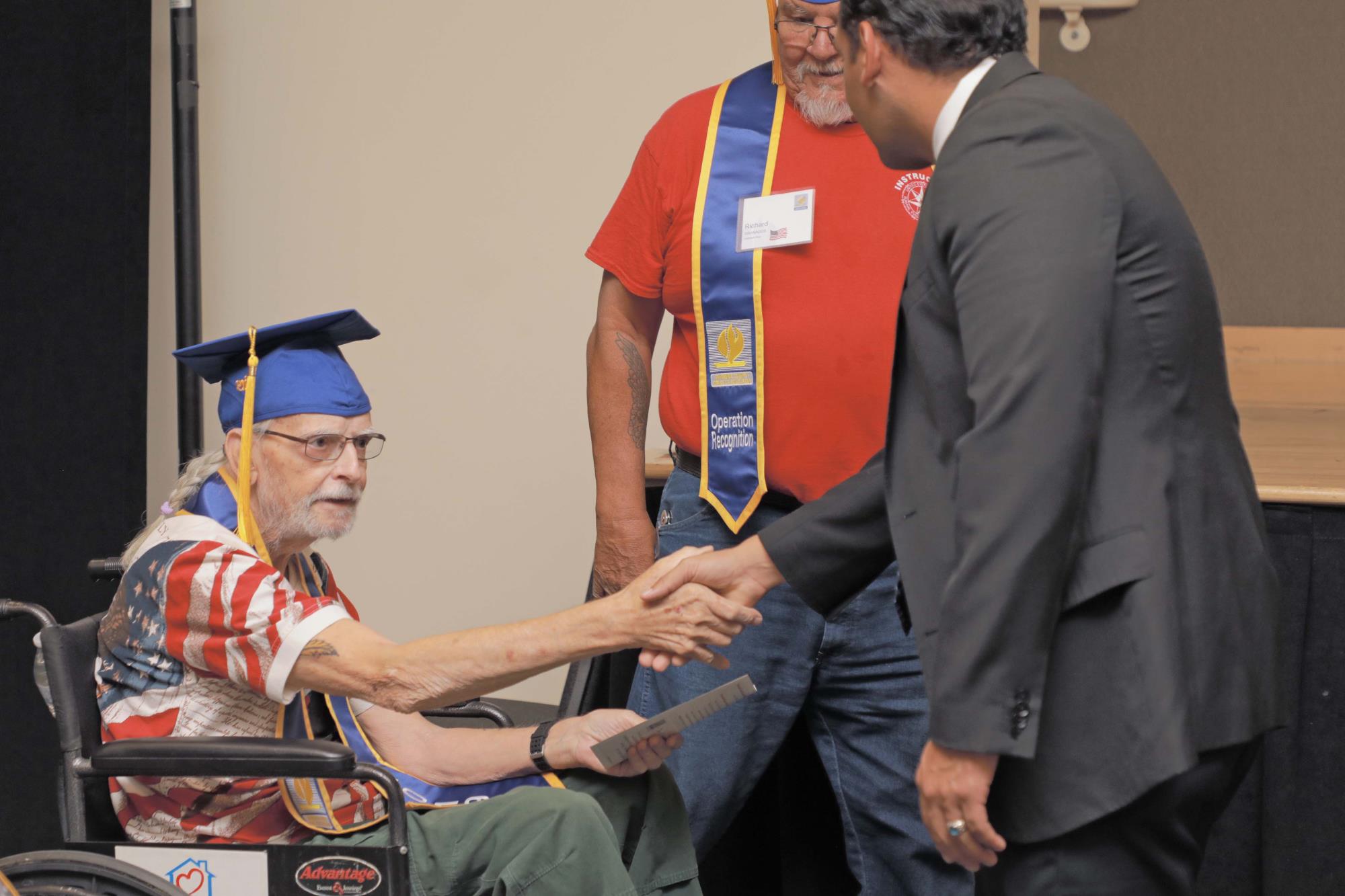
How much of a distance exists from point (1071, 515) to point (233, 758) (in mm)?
954

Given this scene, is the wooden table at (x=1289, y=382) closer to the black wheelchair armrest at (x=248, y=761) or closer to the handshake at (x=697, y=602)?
the handshake at (x=697, y=602)

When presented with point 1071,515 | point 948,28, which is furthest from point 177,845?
point 948,28

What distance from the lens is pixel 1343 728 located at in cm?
218

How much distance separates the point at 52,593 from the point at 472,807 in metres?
1.67

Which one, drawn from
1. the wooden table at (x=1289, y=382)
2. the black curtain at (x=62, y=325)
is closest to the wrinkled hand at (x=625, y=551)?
the black curtain at (x=62, y=325)

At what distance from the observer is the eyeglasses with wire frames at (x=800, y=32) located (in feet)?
6.47

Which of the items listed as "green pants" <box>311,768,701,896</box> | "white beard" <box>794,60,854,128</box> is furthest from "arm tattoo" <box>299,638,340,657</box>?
"white beard" <box>794,60,854,128</box>

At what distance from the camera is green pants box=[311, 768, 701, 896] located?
1595 mm

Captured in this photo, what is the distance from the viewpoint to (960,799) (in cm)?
120

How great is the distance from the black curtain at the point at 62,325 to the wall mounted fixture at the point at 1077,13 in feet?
8.49

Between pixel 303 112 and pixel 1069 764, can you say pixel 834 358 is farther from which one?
pixel 303 112

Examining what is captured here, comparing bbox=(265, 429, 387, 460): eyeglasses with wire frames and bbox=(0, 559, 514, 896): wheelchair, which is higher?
bbox=(265, 429, 387, 460): eyeglasses with wire frames

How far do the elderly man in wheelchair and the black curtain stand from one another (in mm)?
1259

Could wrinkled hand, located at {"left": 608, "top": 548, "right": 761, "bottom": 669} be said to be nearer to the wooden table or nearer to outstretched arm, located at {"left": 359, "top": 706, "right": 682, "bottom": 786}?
outstretched arm, located at {"left": 359, "top": 706, "right": 682, "bottom": 786}
